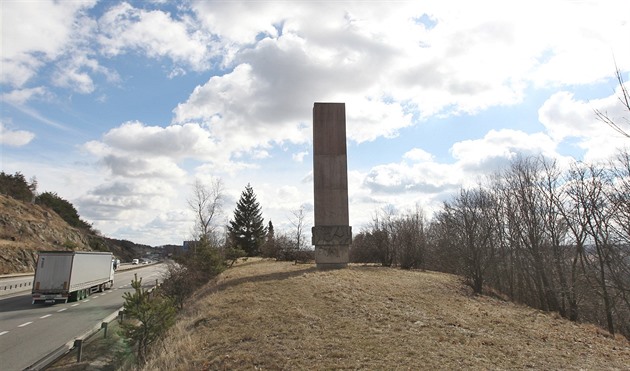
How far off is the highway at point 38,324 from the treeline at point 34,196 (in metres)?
51.4

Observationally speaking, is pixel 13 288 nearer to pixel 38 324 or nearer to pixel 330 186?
pixel 38 324

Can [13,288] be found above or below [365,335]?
above

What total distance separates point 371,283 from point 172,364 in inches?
463

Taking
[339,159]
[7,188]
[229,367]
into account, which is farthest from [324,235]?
[7,188]

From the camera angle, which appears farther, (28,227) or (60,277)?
(28,227)

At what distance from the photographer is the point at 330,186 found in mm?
26109

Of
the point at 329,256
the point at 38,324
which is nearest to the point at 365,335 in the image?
the point at 329,256

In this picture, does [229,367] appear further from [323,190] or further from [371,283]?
[323,190]

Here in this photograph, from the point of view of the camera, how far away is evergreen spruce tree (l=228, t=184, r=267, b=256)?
58188 mm

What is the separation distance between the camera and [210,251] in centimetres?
2806

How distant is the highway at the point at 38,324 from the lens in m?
13.8

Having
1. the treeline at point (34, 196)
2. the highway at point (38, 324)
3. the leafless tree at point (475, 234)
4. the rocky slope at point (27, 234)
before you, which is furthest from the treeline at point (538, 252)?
the treeline at point (34, 196)

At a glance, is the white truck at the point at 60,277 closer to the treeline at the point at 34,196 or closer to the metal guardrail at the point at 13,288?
the metal guardrail at the point at 13,288

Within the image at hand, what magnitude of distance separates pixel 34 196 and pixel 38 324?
69.3 meters
